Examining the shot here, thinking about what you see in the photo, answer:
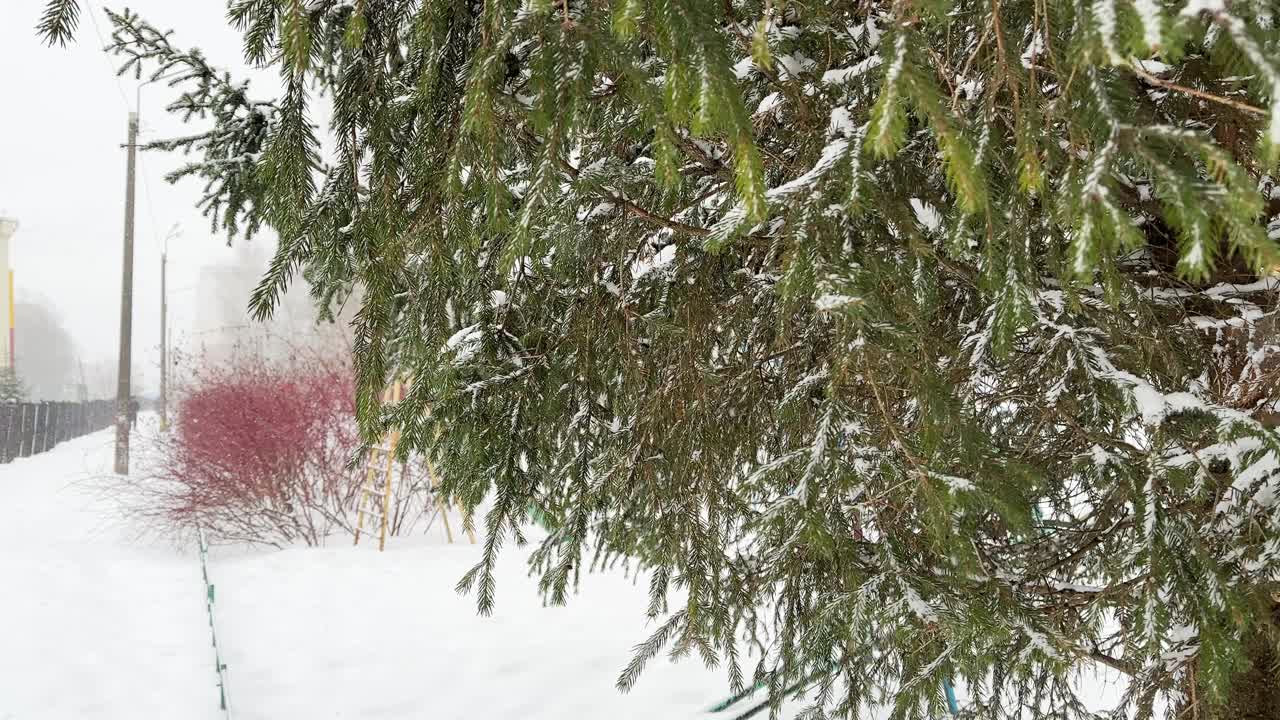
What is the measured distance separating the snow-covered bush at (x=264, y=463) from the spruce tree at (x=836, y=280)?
20.9 feet

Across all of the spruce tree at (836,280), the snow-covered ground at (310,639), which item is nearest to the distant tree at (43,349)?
the snow-covered ground at (310,639)

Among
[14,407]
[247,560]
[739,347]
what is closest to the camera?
[739,347]

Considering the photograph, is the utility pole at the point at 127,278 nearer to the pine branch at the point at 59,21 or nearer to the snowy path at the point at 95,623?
the snowy path at the point at 95,623

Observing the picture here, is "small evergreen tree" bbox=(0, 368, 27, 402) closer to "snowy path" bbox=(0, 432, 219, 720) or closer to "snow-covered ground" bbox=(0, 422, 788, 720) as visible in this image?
"snowy path" bbox=(0, 432, 219, 720)

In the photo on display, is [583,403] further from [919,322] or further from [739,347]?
[919,322]

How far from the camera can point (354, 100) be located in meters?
1.80

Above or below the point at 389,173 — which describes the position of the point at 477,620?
below

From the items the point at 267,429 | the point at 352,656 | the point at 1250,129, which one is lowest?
the point at 352,656

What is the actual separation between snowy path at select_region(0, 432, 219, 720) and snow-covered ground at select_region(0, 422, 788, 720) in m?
0.02

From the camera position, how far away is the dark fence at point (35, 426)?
52.0ft

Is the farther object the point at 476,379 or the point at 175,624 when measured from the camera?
the point at 175,624

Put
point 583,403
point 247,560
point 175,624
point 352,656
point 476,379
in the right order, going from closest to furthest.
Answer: point 476,379 → point 583,403 → point 352,656 → point 175,624 → point 247,560

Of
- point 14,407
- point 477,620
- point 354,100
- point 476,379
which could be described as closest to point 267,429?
point 477,620

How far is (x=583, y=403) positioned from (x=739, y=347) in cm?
59
